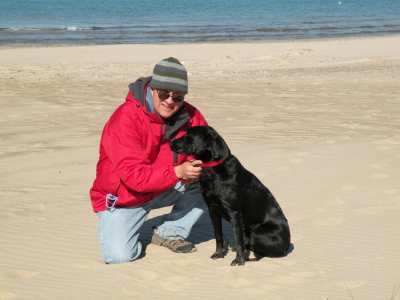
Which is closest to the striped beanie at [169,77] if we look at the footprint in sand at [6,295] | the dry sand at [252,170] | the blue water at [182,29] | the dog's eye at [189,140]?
the dog's eye at [189,140]

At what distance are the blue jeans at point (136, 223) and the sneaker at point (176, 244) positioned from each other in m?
0.04

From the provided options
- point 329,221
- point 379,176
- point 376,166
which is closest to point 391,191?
point 379,176

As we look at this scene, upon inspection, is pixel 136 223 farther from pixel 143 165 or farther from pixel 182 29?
pixel 182 29

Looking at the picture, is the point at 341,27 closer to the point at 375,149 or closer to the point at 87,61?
the point at 87,61

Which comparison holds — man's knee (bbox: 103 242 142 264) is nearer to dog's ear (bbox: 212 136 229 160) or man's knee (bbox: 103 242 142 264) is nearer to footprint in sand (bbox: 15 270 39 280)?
footprint in sand (bbox: 15 270 39 280)

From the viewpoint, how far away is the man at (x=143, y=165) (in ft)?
16.6

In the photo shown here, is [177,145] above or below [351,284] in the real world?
above

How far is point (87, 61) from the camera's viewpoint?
1991 centimetres

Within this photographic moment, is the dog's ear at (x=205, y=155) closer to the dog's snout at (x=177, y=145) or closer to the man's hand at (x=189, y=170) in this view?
the man's hand at (x=189, y=170)

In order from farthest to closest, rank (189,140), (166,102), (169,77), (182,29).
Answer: (182,29)
(166,102)
(169,77)
(189,140)

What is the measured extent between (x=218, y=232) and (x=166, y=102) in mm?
1012

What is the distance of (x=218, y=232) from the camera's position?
17.7ft

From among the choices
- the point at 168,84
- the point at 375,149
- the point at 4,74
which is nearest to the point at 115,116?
the point at 168,84

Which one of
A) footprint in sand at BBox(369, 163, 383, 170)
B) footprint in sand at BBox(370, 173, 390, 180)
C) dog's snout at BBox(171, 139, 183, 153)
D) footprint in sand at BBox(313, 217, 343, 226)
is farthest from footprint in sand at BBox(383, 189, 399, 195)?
dog's snout at BBox(171, 139, 183, 153)
